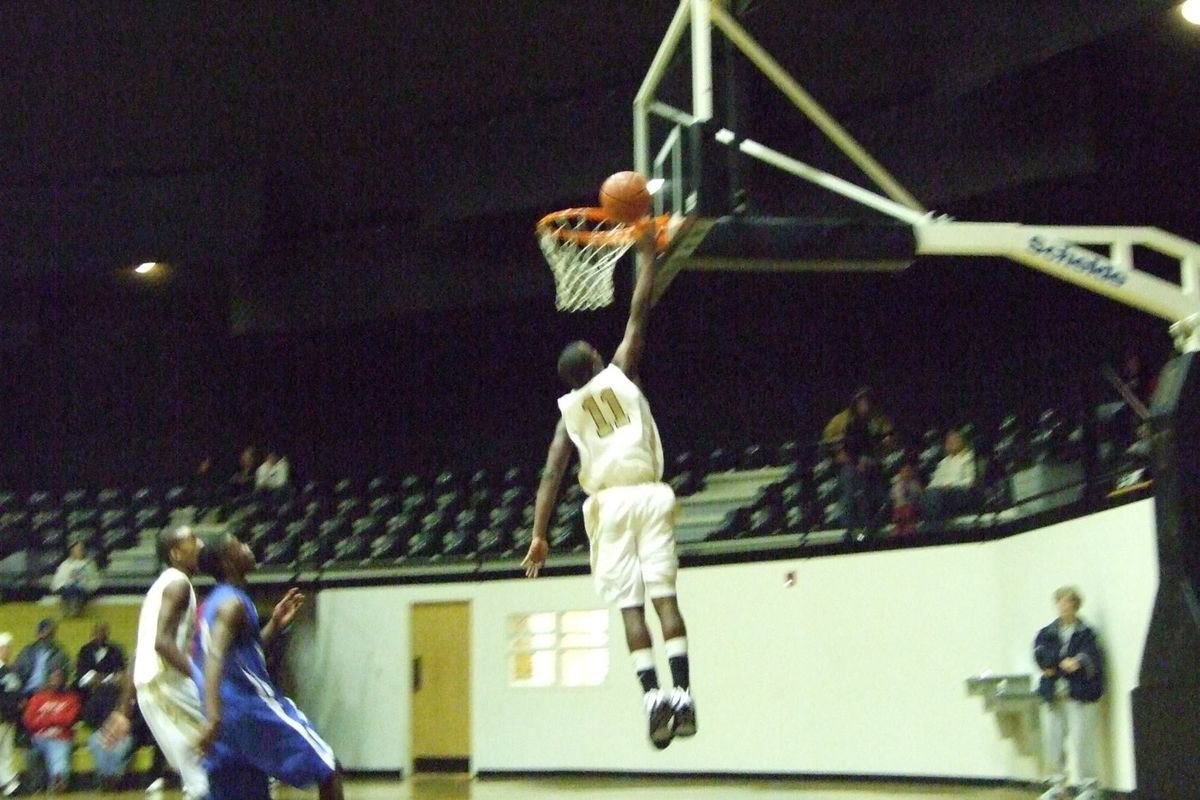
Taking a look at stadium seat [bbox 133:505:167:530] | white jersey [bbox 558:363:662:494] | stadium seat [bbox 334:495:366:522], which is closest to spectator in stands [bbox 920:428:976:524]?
stadium seat [bbox 334:495:366:522]

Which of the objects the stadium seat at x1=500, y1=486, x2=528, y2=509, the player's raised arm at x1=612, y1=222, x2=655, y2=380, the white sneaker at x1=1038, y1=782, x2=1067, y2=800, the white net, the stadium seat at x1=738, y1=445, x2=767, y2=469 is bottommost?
the white sneaker at x1=1038, y1=782, x2=1067, y2=800

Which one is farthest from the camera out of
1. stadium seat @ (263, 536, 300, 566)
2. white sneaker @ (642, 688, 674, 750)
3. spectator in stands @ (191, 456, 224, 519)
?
spectator in stands @ (191, 456, 224, 519)

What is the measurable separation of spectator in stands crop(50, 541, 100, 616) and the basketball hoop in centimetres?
1097

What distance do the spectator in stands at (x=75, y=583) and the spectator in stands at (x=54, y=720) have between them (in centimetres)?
158

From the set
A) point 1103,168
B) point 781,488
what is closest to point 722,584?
point 781,488

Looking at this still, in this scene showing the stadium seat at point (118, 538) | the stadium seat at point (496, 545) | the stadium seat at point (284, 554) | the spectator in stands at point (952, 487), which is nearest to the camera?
the spectator in stands at point (952, 487)

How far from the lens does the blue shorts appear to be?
5879mm

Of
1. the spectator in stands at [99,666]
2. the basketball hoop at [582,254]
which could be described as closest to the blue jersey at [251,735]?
the basketball hoop at [582,254]

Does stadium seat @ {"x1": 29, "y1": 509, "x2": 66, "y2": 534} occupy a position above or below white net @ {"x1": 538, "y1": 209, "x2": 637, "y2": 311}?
above

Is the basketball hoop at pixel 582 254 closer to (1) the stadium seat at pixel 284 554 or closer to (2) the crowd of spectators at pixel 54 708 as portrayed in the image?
(2) the crowd of spectators at pixel 54 708

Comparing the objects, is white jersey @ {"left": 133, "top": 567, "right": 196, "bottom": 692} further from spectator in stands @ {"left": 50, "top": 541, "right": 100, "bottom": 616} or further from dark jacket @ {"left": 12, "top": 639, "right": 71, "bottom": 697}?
spectator in stands @ {"left": 50, "top": 541, "right": 100, "bottom": 616}

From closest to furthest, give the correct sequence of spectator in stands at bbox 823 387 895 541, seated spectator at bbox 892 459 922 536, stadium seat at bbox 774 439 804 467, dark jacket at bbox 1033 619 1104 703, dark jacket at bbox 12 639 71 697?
dark jacket at bbox 1033 619 1104 703
seated spectator at bbox 892 459 922 536
spectator in stands at bbox 823 387 895 541
stadium seat at bbox 774 439 804 467
dark jacket at bbox 12 639 71 697

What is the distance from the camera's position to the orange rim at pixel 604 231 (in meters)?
6.01

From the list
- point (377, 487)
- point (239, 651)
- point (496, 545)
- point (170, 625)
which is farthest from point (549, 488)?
point (377, 487)
